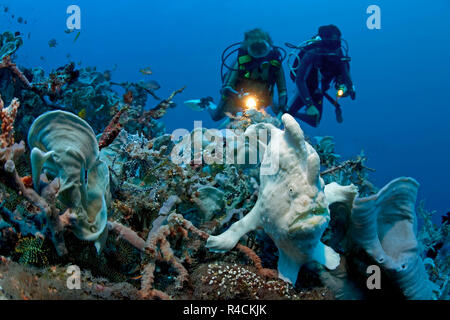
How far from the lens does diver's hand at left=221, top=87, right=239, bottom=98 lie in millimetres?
7379

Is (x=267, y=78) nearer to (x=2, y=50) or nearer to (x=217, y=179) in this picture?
(x=217, y=179)

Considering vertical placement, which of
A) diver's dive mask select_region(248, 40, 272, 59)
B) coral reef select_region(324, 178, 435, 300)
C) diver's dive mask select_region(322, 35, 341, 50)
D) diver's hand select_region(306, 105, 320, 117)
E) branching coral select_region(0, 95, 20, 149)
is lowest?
coral reef select_region(324, 178, 435, 300)

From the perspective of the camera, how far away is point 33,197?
1993 mm

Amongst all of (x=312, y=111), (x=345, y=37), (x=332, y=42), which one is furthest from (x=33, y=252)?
(x=345, y=37)

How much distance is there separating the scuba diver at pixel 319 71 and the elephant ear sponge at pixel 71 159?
6.46 meters

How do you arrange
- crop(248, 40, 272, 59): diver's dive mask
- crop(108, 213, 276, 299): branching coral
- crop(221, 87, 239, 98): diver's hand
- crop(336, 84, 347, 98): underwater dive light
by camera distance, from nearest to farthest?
1. crop(108, 213, 276, 299): branching coral
2. crop(248, 40, 272, 59): diver's dive mask
3. crop(221, 87, 239, 98): diver's hand
4. crop(336, 84, 347, 98): underwater dive light

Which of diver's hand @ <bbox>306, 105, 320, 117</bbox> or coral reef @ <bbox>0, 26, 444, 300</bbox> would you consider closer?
coral reef @ <bbox>0, 26, 444, 300</bbox>

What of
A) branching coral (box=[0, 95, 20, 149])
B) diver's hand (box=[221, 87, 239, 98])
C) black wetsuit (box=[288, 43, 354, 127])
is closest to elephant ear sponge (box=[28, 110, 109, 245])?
branching coral (box=[0, 95, 20, 149])

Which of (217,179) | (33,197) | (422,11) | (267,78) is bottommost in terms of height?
(217,179)

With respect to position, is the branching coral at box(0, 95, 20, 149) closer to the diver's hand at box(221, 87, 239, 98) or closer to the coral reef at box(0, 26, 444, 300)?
the coral reef at box(0, 26, 444, 300)

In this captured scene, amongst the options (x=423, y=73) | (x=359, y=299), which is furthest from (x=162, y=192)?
(x=423, y=73)

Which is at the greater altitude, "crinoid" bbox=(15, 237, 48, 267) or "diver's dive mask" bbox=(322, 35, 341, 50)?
"diver's dive mask" bbox=(322, 35, 341, 50)

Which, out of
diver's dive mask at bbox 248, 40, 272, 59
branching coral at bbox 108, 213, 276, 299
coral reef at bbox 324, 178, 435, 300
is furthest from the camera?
diver's dive mask at bbox 248, 40, 272, 59

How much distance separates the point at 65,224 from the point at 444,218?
5.24 meters
